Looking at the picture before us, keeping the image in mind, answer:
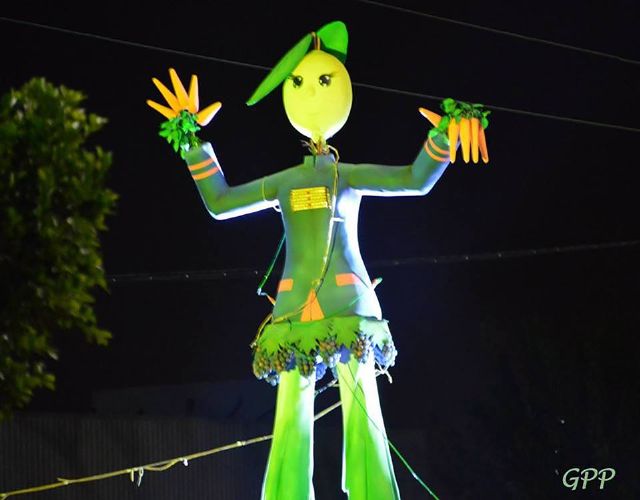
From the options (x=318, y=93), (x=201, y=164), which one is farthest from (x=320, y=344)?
(x=318, y=93)

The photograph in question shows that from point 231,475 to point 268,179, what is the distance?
687 cm

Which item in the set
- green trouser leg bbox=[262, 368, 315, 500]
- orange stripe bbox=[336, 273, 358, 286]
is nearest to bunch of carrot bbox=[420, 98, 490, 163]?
orange stripe bbox=[336, 273, 358, 286]

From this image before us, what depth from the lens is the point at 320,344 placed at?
25.8 feet

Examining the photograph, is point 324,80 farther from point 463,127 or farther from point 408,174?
point 463,127

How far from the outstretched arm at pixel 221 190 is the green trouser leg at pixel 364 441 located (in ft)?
3.48

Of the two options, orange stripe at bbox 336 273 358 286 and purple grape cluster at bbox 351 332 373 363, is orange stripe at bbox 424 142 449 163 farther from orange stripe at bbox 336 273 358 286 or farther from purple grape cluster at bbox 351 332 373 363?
purple grape cluster at bbox 351 332 373 363

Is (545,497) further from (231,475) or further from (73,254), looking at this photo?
(73,254)

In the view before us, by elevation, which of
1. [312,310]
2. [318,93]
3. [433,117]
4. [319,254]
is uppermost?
[318,93]

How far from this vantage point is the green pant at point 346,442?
7852 millimetres

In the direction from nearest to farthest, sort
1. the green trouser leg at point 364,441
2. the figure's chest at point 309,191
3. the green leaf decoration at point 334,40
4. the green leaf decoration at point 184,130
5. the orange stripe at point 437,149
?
the green trouser leg at point 364,441 < the orange stripe at point 437,149 < the figure's chest at point 309,191 < the green leaf decoration at point 184,130 < the green leaf decoration at point 334,40

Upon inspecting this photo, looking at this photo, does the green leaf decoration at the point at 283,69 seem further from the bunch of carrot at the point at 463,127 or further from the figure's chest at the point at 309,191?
the bunch of carrot at the point at 463,127

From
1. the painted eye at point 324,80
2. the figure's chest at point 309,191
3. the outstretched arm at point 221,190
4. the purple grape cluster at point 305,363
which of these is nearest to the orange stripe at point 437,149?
the figure's chest at point 309,191

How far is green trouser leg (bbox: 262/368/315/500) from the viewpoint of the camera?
789 cm

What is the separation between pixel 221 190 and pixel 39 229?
2.60 meters
